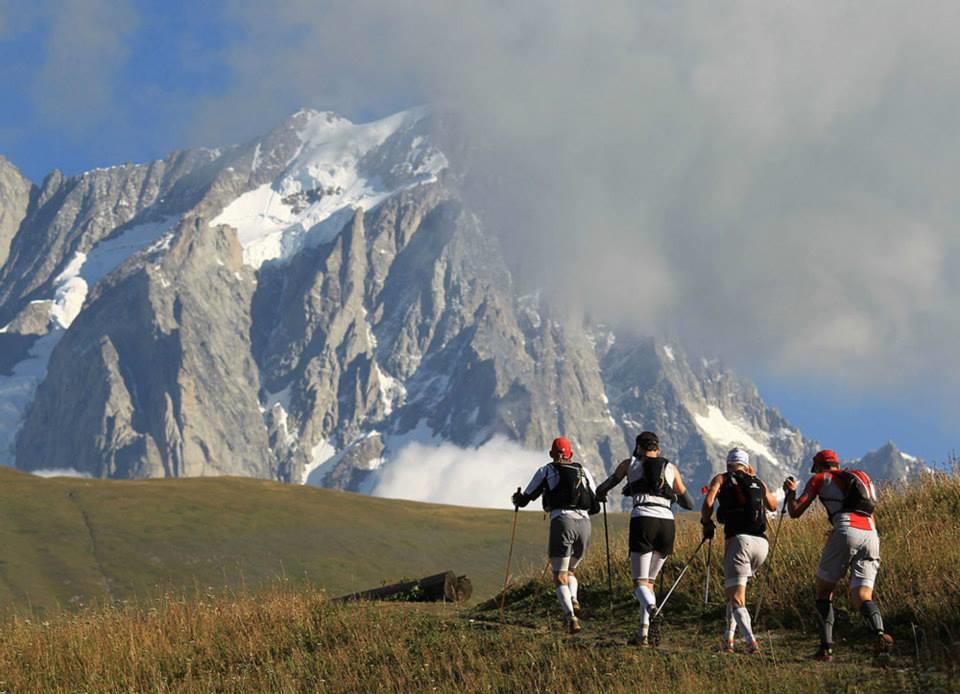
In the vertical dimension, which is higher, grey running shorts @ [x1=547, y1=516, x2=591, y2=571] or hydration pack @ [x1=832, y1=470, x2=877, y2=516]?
hydration pack @ [x1=832, y1=470, x2=877, y2=516]

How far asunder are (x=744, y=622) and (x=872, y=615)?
165cm

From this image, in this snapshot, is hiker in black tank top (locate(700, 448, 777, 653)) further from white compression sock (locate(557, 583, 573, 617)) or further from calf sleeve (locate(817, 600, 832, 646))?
white compression sock (locate(557, 583, 573, 617))

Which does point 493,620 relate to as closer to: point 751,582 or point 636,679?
point 751,582

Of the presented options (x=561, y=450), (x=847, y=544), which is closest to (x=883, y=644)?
(x=847, y=544)

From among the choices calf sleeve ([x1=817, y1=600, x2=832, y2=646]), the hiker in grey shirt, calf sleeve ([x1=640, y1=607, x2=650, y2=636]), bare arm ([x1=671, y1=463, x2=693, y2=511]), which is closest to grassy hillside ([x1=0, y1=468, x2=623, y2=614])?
the hiker in grey shirt

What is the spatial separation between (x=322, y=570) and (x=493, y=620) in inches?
2464

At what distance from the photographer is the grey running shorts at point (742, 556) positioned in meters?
16.5

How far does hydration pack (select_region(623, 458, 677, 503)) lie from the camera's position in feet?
57.6

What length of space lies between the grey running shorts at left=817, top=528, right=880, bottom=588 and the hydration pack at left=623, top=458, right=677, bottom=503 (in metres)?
2.53

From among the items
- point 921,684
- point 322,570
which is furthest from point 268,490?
point 921,684

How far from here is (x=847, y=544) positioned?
16062 mm

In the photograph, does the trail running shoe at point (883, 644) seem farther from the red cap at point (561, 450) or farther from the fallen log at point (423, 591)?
the fallen log at point (423, 591)

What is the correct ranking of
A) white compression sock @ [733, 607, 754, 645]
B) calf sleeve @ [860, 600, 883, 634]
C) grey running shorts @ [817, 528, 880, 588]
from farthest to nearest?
1. white compression sock @ [733, 607, 754, 645]
2. grey running shorts @ [817, 528, 880, 588]
3. calf sleeve @ [860, 600, 883, 634]

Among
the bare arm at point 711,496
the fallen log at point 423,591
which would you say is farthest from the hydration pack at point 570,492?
the fallen log at point 423,591
